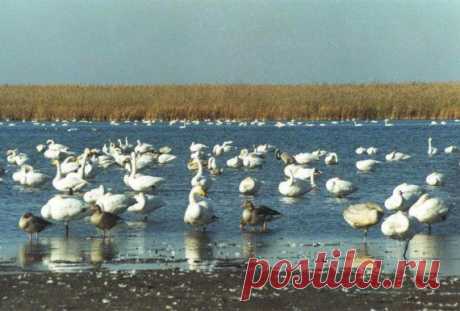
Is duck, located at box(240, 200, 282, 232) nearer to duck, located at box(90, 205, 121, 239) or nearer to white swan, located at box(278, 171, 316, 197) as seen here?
duck, located at box(90, 205, 121, 239)

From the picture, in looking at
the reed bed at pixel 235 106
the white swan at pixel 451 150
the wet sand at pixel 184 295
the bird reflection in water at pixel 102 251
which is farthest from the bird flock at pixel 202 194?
the reed bed at pixel 235 106

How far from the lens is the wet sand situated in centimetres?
961

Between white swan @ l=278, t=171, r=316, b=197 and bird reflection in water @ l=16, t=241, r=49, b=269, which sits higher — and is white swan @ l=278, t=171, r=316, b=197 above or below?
above

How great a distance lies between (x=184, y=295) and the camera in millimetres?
10133

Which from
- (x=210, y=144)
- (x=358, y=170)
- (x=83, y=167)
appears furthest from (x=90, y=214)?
(x=210, y=144)

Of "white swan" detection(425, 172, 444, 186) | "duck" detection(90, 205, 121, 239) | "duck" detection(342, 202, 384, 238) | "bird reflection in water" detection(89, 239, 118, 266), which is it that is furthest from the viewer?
"white swan" detection(425, 172, 444, 186)

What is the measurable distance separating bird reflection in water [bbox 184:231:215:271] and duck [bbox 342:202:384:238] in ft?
6.08

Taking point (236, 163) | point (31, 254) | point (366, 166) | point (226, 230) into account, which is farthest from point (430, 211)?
point (236, 163)

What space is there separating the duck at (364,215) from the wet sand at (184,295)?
3249 millimetres

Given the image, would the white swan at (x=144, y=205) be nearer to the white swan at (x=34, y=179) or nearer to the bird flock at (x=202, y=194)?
the bird flock at (x=202, y=194)

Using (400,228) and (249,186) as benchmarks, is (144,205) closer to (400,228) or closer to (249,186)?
(249,186)

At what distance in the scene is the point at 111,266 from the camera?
1209cm

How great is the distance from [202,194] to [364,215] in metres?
3.95

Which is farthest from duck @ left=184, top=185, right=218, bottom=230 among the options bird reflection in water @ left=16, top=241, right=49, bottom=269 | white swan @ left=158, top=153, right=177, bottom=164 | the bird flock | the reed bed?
the reed bed
